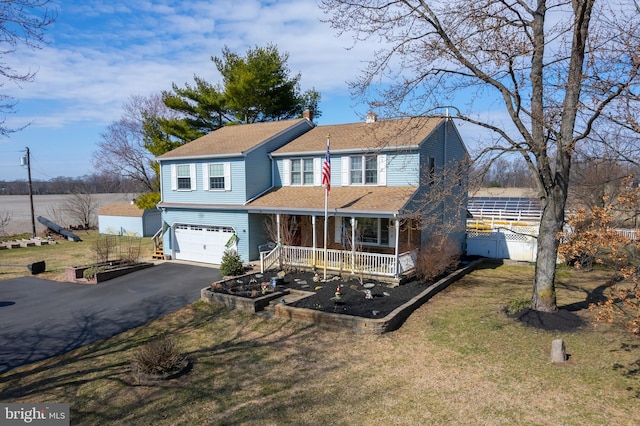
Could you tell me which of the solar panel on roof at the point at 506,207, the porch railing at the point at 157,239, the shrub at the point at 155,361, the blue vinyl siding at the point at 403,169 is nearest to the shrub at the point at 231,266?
the blue vinyl siding at the point at 403,169

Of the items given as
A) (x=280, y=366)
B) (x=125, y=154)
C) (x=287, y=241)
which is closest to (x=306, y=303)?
(x=280, y=366)

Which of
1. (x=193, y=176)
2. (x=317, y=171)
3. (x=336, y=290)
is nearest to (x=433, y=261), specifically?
(x=336, y=290)

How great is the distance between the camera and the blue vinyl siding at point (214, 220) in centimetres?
1858

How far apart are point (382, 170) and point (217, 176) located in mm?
8111

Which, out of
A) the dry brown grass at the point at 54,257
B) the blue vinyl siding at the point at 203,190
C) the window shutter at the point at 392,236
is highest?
the blue vinyl siding at the point at 203,190

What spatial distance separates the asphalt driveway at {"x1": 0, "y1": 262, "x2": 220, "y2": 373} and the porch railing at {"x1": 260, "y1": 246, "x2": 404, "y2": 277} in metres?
2.76

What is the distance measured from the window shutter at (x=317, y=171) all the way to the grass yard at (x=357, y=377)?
878 centimetres

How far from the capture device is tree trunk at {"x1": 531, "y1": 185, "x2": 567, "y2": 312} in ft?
34.7

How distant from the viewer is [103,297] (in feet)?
47.1

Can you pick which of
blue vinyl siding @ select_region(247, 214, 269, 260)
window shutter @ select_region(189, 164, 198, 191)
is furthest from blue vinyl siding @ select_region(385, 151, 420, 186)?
window shutter @ select_region(189, 164, 198, 191)

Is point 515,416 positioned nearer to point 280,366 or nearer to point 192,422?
point 280,366

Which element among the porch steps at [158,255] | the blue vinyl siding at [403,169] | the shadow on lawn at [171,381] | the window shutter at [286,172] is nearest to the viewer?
the shadow on lawn at [171,381]

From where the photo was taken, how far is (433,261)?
14734mm

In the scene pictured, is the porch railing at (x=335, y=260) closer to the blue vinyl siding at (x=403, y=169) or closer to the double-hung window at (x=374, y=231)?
the double-hung window at (x=374, y=231)
